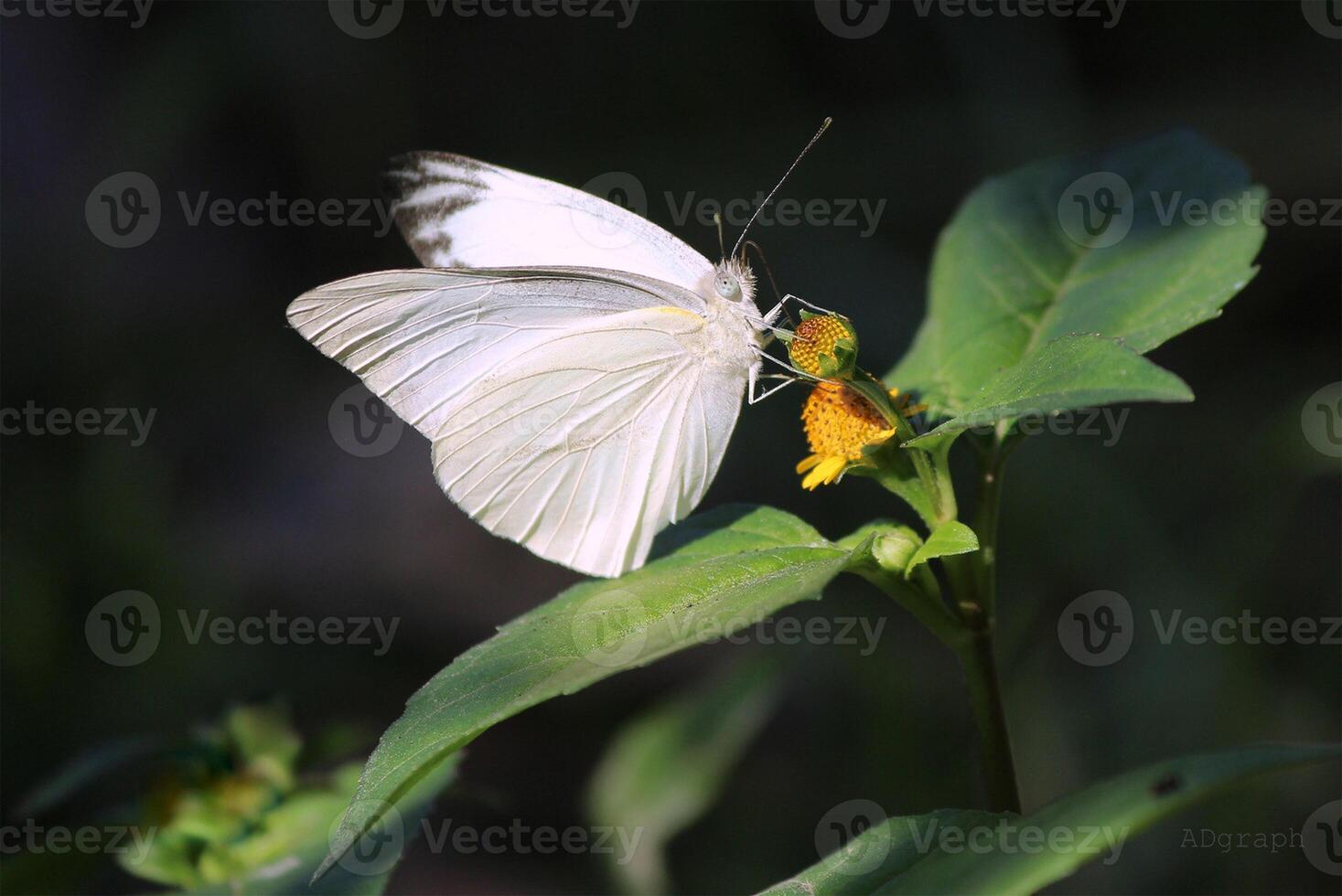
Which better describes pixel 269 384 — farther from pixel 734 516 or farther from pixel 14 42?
pixel 734 516

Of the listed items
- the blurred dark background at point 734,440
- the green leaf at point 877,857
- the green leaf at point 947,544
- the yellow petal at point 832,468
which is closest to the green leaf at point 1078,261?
the yellow petal at point 832,468

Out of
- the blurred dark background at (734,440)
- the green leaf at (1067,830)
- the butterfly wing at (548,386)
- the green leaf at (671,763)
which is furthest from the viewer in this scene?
the blurred dark background at (734,440)

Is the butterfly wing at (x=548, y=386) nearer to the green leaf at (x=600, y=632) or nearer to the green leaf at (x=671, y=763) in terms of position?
the green leaf at (x=600, y=632)

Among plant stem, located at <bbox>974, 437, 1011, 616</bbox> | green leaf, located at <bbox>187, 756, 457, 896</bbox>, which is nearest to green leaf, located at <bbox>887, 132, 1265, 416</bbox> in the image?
plant stem, located at <bbox>974, 437, 1011, 616</bbox>

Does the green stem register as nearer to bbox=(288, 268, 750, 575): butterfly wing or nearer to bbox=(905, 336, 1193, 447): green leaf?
bbox=(905, 336, 1193, 447): green leaf

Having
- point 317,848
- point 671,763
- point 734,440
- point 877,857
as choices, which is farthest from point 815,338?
point 734,440

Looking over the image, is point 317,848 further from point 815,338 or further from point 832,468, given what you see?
point 815,338

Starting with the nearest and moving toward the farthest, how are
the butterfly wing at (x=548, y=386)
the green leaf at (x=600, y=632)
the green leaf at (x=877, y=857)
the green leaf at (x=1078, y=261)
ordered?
1. the green leaf at (x=600, y=632)
2. the green leaf at (x=877, y=857)
3. the green leaf at (x=1078, y=261)
4. the butterfly wing at (x=548, y=386)
